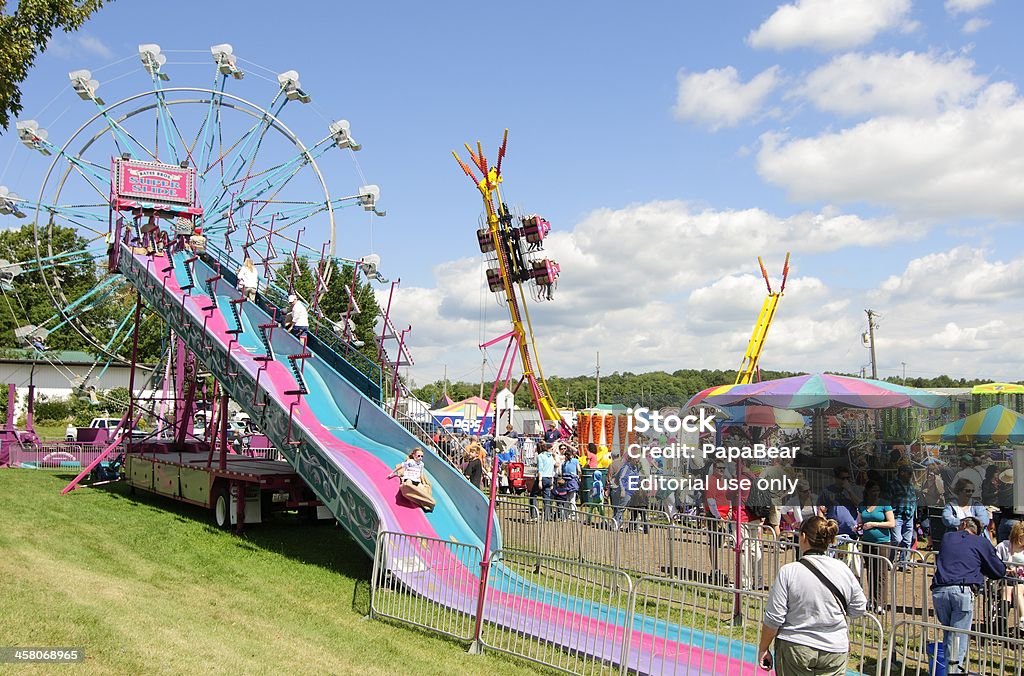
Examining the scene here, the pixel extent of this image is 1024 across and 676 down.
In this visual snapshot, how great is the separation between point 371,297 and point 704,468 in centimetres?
4600

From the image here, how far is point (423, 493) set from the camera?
1344 centimetres

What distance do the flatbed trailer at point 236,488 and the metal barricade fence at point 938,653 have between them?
9480 millimetres

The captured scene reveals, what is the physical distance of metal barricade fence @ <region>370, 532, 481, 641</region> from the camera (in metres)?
9.83

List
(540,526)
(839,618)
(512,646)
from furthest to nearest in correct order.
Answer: (540,526)
(512,646)
(839,618)

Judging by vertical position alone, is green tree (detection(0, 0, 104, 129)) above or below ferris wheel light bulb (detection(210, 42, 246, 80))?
below

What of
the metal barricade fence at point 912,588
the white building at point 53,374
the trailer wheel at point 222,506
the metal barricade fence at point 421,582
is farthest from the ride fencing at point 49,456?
the white building at point 53,374

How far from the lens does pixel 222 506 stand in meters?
15.6

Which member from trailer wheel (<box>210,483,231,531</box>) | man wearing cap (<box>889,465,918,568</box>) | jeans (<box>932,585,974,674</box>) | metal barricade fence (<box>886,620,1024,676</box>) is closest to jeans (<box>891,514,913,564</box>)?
man wearing cap (<box>889,465,918,568</box>)

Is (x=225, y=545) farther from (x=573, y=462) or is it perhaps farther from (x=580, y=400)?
(x=580, y=400)

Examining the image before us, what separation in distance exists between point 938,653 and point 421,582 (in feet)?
17.9

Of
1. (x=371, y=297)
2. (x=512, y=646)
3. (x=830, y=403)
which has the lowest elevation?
(x=512, y=646)

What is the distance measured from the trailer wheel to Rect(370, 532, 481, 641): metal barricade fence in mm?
5875

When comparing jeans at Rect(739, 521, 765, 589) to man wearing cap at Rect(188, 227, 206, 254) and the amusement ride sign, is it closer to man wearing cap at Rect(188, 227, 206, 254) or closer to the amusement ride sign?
man wearing cap at Rect(188, 227, 206, 254)

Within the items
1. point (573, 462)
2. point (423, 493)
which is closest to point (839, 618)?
point (423, 493)
